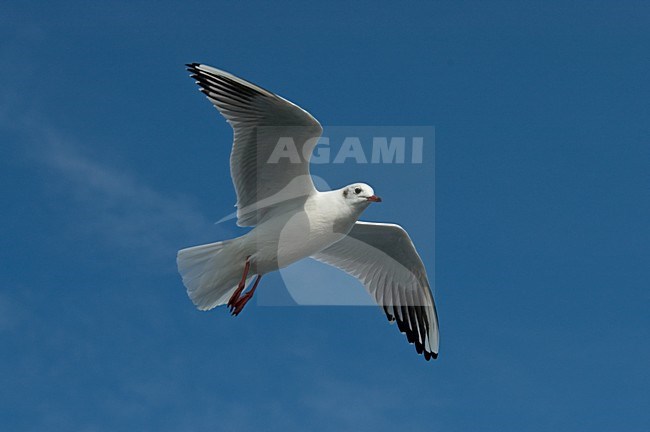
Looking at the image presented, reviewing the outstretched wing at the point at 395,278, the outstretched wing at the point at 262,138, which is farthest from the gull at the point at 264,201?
the outstretched wing at the point at 395,278

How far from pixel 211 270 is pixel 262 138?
1.44 meters

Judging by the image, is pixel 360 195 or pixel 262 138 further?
pixel 360 195

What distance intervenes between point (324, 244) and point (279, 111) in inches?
55.6

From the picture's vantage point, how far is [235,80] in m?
8.21

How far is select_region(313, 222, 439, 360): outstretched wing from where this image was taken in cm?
983

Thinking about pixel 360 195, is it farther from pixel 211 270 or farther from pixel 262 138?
pixel 211 270

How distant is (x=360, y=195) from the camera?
8375 mm

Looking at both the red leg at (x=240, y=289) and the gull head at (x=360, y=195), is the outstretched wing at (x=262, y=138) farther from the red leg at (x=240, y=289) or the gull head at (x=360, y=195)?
the red leg at (x=240, y=289)

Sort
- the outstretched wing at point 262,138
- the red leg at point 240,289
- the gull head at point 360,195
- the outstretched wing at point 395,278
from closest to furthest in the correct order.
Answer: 1. the outstretched wing at point 262,138
2. the gull head at point 360,195
3. the red leg at point 240,289
4. the outstretched wing at point 395,278

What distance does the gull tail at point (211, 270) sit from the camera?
8.70 m

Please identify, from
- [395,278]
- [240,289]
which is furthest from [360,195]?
[395,278]

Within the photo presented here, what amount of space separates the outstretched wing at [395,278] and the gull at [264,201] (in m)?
0.41

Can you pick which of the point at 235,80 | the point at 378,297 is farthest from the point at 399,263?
the point at 235,80

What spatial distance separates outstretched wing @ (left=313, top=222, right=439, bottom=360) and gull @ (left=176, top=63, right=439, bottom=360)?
410 mm
